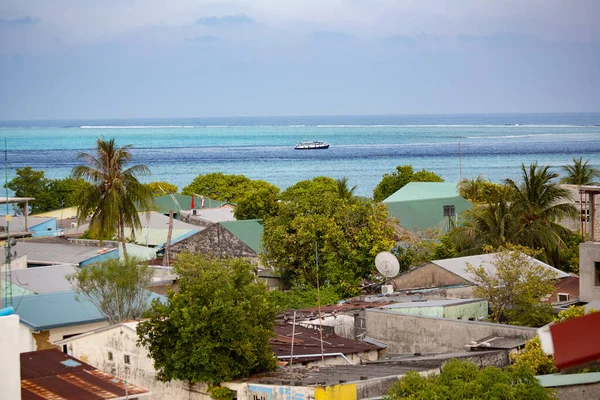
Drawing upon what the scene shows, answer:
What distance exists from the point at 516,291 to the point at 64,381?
39.3 feet

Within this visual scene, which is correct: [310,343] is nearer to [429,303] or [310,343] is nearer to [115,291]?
[429,303]

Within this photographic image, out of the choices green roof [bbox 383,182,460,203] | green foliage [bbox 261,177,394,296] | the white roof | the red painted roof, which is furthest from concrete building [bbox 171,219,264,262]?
the red painted roof

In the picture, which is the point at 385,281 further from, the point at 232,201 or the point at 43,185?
the point at 43,185

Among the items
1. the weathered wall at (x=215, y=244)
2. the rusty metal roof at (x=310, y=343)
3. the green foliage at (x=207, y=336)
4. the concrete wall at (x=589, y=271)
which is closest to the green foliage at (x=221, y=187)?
the weathered wall at (x=215, y=244)

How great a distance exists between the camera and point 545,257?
34.9m

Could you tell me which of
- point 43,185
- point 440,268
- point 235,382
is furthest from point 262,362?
point 43,185

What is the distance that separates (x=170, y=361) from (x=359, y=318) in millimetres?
6189

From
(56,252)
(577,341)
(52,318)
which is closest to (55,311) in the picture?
(52,318)

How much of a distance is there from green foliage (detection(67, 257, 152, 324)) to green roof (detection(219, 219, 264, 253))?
46.4 feet

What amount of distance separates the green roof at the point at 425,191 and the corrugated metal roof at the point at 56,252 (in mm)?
23805

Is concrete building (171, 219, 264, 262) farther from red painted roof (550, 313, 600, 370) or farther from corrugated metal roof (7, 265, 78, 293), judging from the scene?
red painted roof (550, 313, 600, 370)

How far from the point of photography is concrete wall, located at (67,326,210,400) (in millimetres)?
17227

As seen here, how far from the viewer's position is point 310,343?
1923 cm

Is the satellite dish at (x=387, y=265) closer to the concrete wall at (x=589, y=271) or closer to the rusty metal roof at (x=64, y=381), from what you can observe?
the concrete wall at (x=589, y=271)
